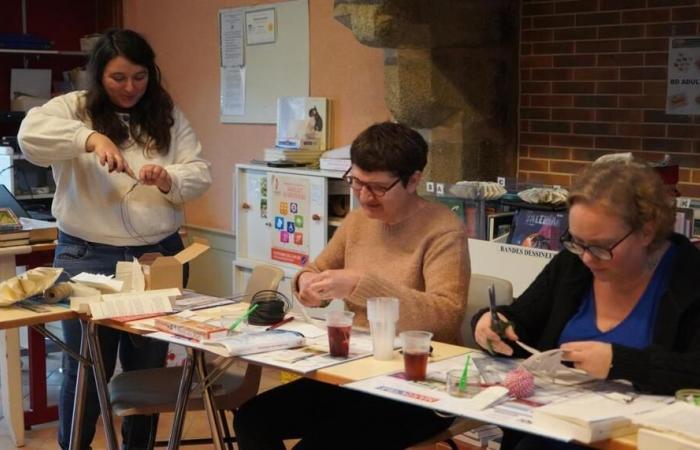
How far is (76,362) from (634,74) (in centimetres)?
236

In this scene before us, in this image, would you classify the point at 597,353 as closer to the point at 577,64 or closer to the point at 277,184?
the point at 577,64

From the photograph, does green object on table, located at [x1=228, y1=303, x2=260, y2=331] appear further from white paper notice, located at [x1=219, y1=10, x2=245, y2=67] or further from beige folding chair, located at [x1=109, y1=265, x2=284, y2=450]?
white paper notice, located at [x1=219, y1=10, x2=245, y2=67]

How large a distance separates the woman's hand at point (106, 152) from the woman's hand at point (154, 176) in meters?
0.05

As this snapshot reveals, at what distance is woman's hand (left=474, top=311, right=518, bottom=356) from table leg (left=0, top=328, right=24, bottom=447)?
2.19 meters

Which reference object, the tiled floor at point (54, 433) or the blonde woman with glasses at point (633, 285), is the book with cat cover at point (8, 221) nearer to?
the tiled floor at point (54, 433)

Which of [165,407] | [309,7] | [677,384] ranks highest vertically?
[309,7]

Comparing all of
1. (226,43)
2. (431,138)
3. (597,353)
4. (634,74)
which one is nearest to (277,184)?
(431,138)

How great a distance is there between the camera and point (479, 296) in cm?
273

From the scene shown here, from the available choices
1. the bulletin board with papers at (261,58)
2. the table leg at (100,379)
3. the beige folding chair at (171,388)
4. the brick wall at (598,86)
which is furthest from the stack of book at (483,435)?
the bulletin board with papers at (261,58)

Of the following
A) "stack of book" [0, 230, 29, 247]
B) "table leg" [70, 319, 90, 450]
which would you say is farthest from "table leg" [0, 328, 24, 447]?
"table leg" [70, 319, 90, 450]

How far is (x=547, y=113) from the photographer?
423cm

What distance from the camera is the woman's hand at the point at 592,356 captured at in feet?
6.40

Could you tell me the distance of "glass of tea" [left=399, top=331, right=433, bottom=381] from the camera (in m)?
2.10

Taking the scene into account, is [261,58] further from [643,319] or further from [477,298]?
[643,319]
